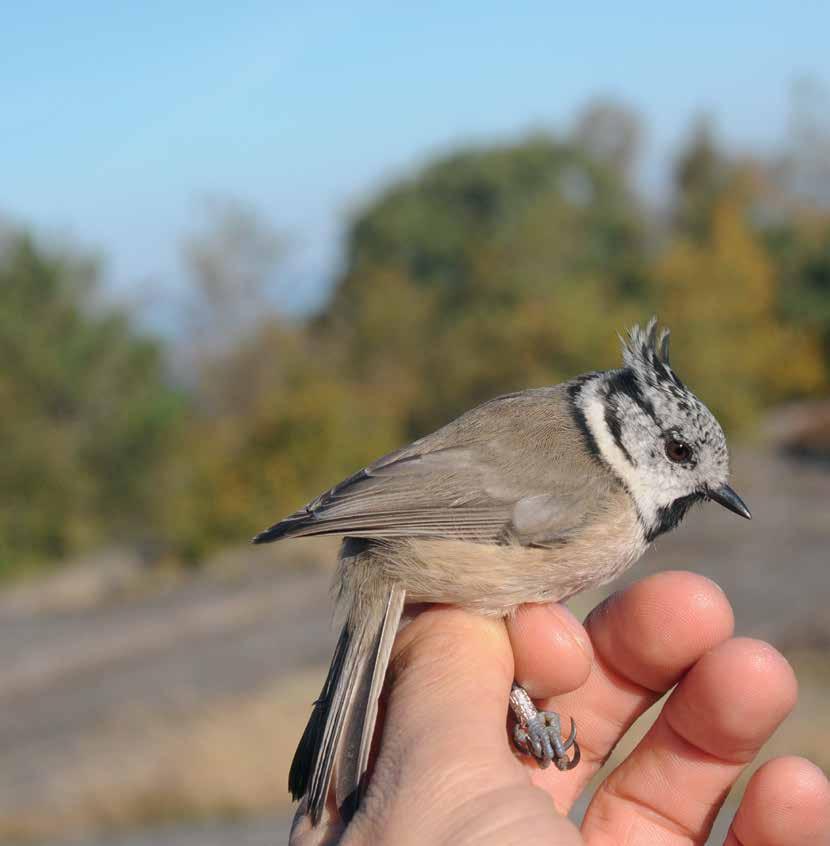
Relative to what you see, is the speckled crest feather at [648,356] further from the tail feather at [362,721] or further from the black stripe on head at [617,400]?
the tail feather at [362,721]

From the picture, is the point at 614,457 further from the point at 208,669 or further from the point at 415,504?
the point at 208,669

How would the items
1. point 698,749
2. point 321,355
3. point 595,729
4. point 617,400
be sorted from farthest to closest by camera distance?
point 321,355 < point 617,400 < point 595,729 < point 698,749

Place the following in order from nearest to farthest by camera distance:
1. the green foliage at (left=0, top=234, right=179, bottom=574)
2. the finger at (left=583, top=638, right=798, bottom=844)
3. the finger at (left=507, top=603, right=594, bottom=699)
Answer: the finger at (left=583, top=638, right=798, bottom=844)
the finger at (left=507, top=603, right=594, bottom=699)
the green foliage at (left=0, top=234, right=179, bottom=574)

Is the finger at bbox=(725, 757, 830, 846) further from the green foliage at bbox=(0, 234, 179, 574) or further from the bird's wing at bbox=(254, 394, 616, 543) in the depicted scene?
the green foliage at bbox=(0, 234, 179, 574)

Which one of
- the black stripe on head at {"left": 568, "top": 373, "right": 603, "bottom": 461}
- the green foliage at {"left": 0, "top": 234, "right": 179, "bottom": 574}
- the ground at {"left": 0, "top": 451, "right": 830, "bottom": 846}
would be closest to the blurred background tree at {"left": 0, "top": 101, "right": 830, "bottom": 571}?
the green foliage at {"left": 0, "top": 234, "right": 179, "bottom": 574}

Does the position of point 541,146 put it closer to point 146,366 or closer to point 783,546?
point 146,366

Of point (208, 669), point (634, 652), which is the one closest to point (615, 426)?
point (634, 652)
